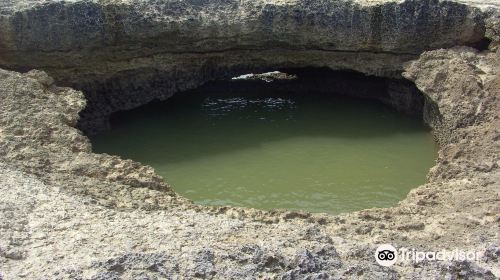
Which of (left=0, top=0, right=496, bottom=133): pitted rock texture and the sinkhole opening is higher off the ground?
(left=0, top=0, right=496, bottom=133): pitted rock texture

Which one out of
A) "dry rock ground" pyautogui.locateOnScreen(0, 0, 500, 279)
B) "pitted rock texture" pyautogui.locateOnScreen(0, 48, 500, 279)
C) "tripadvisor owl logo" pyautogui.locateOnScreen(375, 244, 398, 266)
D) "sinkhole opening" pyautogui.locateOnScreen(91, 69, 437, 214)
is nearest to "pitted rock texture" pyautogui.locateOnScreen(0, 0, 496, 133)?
"dry rock ground" pyautogui.locateOnScreen(0, 0, 500, 279)

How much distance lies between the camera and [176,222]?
16.0 feet

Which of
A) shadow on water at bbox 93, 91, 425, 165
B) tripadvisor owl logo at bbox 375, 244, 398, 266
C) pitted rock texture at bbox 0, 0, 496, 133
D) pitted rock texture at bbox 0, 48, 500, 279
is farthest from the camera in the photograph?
shadow on water at bbox 93, 91, 425, 165

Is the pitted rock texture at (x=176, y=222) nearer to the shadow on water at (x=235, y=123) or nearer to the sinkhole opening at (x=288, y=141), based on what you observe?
the sinkhole opening at (x=288, y=141)

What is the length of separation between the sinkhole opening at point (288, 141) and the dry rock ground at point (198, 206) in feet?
2.81

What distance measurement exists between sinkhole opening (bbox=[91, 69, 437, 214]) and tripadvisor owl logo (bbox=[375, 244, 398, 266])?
2.57 m

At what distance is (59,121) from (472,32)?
23.1 feet

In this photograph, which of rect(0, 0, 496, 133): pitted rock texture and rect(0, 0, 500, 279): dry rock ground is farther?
rect(0, 0, 496, 133): pitted rock texture

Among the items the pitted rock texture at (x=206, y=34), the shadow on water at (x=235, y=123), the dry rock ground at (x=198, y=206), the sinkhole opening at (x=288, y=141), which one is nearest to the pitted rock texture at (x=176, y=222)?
the dry rock ground at (x=198, y=206)

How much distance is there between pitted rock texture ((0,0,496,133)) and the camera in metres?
9.07

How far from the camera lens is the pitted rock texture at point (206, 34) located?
907 centimetres

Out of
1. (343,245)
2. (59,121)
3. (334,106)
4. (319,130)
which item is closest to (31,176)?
(59,121)

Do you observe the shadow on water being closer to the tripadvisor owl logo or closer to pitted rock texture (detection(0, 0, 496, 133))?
pitted rock texture (detection(0, 0, 496, 133))

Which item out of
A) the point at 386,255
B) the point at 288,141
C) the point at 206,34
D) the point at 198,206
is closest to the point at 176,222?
the point at 198,206
